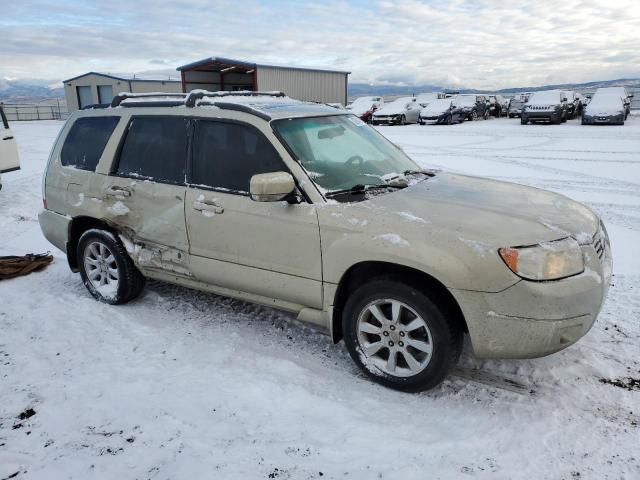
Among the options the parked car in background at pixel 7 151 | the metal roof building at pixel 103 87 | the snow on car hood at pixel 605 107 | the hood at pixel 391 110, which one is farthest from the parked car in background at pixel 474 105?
the parked car in background at pixel 7 151

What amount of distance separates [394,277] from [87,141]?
3281mm

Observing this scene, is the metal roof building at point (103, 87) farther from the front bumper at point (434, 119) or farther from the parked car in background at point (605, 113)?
the parked car in background at point (605, 113)

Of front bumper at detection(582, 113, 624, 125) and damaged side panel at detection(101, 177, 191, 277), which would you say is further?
front bumper at detection(582, 113, 624, 125)

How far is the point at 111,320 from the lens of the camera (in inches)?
173

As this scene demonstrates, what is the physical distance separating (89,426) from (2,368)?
3.72ft

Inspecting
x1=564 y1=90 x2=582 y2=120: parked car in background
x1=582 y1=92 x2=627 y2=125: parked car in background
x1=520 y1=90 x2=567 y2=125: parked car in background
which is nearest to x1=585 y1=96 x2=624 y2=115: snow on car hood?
x1=582 y1=92 x2=627 y2=125: parked car in background

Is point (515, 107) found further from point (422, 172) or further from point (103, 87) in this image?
point (422, 172)

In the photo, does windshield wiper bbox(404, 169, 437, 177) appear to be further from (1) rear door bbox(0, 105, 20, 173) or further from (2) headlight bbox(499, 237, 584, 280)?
(1) rear door bbox(0, 105, 20, 173)

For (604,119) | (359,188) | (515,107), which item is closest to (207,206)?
(359,188)

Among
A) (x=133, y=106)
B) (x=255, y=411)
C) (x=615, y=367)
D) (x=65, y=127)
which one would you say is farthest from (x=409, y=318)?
(x=65, y=127)

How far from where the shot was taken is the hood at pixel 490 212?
2.99m

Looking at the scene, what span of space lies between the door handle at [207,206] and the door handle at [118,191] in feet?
2.58

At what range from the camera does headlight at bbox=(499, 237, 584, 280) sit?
2.86 metres

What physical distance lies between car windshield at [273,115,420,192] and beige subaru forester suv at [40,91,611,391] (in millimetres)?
15
